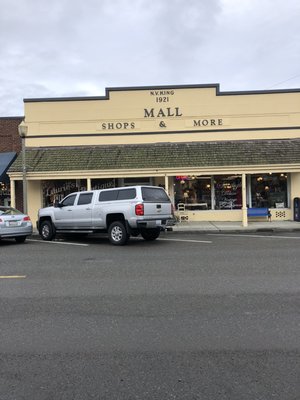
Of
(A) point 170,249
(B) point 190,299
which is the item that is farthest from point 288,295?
(A) point 170,249

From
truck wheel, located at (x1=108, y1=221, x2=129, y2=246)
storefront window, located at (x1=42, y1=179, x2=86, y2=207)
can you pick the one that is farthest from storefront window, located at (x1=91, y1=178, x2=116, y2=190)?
truck wheel, located at (x1=108, y1=221, x2=129, y2=246)

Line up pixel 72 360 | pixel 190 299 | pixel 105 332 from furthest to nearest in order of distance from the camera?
pixel 190 299
pixel 105 332
pixel 72 360

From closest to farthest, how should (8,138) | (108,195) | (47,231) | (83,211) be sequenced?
(108,195), (83,211), (47,231), (8,138)

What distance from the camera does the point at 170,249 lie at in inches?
474

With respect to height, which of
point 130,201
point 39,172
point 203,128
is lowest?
point 130,201

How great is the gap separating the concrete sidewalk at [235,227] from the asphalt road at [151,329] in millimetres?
6944

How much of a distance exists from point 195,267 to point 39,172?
11.7 metres

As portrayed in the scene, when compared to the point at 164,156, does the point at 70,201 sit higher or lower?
lower

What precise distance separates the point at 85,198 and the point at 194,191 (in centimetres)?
780

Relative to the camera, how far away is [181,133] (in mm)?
20812

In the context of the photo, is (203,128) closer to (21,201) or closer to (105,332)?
(21,201)

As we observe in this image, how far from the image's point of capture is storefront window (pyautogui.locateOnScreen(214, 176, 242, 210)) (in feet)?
67.3

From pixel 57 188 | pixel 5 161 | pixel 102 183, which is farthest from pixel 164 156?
pixel 5 161

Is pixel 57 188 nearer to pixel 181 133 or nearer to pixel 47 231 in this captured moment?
pixel 47 231
